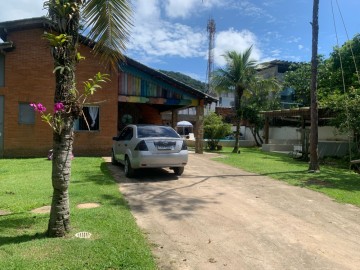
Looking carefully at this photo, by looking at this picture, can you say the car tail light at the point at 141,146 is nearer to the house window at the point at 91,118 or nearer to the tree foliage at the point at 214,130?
the house window at the point at 91,118

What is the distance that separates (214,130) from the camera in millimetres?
23812

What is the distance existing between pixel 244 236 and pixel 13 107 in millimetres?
13211

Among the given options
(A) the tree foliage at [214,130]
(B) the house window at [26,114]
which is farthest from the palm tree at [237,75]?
(B) the house window at [26,114]

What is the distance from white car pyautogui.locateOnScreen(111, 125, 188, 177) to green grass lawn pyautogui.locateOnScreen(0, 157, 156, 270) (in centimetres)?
134

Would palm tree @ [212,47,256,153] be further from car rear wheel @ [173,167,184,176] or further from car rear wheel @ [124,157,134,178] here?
car rear wheel @ [124,157,134,178]

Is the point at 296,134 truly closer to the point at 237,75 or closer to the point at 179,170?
the point at 237,75

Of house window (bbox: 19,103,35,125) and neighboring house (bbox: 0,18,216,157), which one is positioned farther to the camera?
house window (bbox: 19,103,35,125)

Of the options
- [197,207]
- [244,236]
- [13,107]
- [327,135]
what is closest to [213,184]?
[197,207]

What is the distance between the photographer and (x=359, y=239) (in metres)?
5.40

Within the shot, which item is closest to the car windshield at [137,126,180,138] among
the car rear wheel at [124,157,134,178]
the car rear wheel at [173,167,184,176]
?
the car rear wheel at [124,157,134,178]

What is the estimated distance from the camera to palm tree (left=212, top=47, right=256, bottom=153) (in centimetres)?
2262

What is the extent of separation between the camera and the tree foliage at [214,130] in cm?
2378

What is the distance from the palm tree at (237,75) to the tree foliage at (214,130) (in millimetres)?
1173

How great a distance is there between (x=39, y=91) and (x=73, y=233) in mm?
12146
